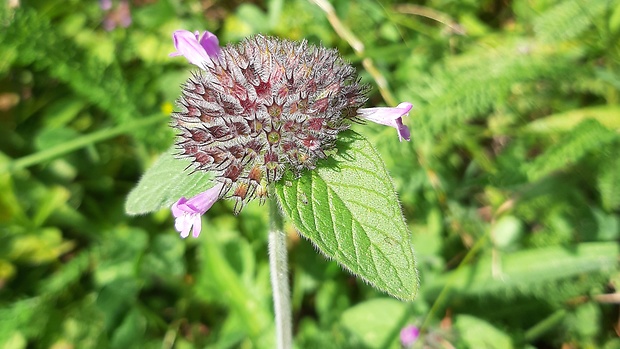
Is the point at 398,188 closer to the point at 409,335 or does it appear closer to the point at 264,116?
the point at 409,335

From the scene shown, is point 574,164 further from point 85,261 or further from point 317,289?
point 85,261

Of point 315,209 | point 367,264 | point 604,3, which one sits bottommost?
point 604,3

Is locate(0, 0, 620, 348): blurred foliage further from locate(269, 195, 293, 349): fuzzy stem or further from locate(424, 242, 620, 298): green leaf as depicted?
locate(269, 195, 293, 349): fuzzy stem

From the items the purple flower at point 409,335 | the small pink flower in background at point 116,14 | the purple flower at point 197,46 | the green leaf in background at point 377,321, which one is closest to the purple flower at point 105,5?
the small pink flower in background at point 116,14

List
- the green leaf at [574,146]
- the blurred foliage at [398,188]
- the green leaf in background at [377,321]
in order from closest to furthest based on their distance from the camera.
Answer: the green leaf at [574,146]
the green leaf in background at [377,321]
the blurred foliage at [398,188]

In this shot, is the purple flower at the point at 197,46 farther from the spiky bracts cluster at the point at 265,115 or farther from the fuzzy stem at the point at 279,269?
the fuzzy stem at the point at 279,269

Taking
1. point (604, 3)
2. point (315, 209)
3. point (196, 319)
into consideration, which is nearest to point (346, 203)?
point (315, 209)

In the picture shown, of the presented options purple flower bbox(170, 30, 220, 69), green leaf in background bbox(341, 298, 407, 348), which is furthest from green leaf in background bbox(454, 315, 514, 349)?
purple flower bbox(170, 30, 220, 69)

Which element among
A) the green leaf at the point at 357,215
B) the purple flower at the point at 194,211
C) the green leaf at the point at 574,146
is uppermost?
the purple flower at the point at 194,211
